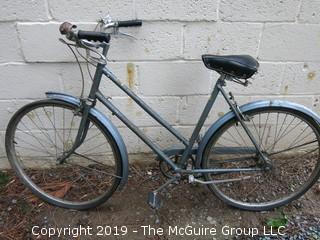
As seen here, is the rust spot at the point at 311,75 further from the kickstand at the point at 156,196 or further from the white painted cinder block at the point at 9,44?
the white painted cinder block at the point at 9,44

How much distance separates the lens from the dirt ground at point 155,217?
106 inches

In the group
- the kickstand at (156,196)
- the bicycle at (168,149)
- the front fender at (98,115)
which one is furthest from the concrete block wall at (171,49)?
the kickstand at (156,196)

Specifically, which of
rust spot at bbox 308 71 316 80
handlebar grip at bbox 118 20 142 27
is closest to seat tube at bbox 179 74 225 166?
handlebar grip at bbox 118 20 142 27

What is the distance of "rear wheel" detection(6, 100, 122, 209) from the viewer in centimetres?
287

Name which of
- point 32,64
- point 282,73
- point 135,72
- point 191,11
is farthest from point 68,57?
point 282,73

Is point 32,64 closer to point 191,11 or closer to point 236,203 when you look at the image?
point 191,11

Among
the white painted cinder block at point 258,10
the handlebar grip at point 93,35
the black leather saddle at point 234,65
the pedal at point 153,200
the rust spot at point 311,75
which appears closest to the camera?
the handlebar grip at point 93,35

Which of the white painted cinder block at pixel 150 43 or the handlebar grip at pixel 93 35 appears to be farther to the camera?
the white painted cinder block at pixel 150 43

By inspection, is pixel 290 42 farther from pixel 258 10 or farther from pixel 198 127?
pixel 198 127

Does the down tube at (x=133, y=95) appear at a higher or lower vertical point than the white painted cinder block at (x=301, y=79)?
lower

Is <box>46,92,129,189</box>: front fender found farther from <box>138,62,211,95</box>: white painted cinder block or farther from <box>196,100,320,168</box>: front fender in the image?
<box>196,100,320,168</box>: front fender

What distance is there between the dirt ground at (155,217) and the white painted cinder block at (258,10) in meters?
1.43

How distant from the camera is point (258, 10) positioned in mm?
2510

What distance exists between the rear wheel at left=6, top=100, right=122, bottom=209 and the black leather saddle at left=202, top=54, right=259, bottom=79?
1.04 metres
